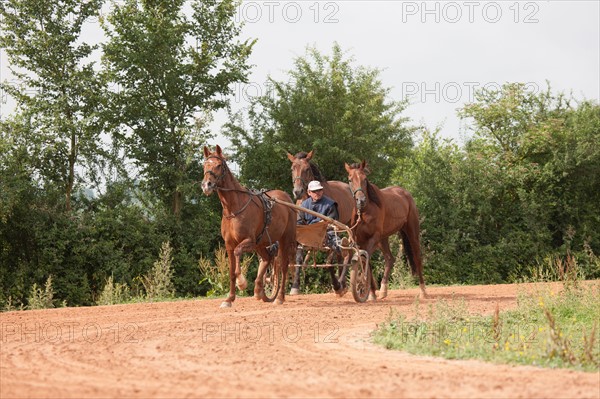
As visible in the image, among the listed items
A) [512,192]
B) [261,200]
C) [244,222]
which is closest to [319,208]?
[261,200]

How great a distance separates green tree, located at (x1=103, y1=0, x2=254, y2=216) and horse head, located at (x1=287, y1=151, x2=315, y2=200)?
7370mm

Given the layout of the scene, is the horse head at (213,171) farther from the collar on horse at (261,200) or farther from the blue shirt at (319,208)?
the blue shirt at (319,208)

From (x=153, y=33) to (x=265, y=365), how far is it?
657 inches

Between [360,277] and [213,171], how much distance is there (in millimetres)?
3396

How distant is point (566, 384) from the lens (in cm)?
712

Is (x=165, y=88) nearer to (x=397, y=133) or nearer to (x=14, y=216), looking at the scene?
(x=14, y=216)

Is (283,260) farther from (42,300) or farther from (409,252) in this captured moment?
(42,300)

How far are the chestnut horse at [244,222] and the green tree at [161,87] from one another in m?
8.04

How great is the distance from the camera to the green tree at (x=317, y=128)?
80.5 ft

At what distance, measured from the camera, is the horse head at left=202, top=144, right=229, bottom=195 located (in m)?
13.5

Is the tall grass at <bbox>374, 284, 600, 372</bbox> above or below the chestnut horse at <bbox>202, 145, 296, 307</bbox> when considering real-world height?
below

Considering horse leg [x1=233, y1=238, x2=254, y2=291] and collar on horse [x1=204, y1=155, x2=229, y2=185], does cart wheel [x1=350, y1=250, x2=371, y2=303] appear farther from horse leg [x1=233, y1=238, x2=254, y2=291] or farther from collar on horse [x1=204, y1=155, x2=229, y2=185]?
collar on horse [x1=204, y1=155, x2=229, y2=185]

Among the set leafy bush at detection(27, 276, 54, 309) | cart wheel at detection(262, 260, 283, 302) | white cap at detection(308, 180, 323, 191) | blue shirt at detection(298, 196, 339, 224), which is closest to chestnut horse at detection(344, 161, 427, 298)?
blue shirt at detection(298, 196, 339, 224)

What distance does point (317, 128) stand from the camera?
80.8 feet
